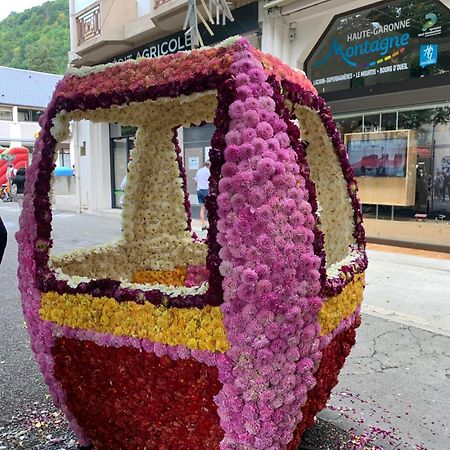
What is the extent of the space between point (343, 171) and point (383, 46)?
21.2 feet

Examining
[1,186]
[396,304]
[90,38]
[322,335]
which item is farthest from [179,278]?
[1,186]

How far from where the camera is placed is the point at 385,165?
350 inches

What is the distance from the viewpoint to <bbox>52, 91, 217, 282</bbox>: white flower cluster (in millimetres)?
3124

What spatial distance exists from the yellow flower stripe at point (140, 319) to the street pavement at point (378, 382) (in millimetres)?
936

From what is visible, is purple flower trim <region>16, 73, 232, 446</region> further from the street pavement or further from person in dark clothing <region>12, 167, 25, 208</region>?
person in dark clothing <region>12, 167, 25, 208</region>

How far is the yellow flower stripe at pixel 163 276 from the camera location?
3279mm

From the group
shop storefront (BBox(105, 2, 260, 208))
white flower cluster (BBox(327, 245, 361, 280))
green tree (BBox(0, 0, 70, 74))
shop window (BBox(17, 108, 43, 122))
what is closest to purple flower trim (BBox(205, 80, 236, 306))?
white flower cluster (BBox(327, 245, 361, 280))

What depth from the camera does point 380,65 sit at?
8.13 metres

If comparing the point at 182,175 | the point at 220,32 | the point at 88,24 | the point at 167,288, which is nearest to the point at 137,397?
the point at 167,288

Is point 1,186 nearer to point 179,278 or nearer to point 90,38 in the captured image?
point 90,38

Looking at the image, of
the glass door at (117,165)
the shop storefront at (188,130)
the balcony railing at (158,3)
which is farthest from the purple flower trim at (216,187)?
the glass door at (117,165)

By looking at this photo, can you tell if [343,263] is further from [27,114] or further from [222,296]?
[27,114]

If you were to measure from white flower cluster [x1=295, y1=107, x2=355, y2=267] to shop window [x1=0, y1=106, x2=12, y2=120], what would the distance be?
3693cm

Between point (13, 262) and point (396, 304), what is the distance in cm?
591
